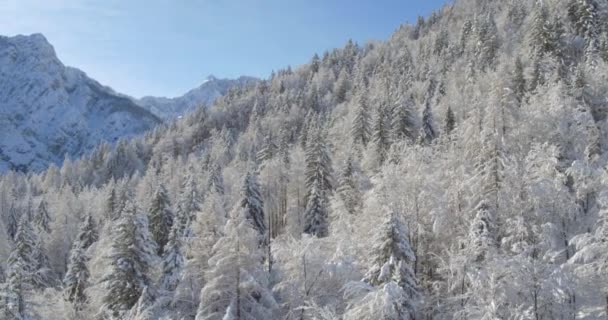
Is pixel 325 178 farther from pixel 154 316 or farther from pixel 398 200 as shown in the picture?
pixel 154 316

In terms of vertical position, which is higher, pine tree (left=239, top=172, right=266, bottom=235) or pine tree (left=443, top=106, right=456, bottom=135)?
pine tree (left=443, top=106, right=456, bottom=135)

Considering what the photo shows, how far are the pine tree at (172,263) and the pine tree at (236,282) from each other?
6.17m

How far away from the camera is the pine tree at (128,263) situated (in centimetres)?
3300

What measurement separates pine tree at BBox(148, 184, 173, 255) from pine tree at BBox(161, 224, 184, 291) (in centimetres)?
1019

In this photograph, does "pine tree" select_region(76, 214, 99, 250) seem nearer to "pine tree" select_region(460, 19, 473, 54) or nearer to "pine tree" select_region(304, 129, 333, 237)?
"pine tree" select_region(304, 129, 333, 237)

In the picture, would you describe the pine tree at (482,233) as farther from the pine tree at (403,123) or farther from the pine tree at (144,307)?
the pine tree at (403,123)

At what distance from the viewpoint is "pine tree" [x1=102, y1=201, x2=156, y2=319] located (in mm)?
33000

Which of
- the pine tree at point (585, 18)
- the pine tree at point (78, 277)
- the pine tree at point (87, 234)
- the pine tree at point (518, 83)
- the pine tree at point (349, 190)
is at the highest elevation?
the pine tree at point (585, 18)

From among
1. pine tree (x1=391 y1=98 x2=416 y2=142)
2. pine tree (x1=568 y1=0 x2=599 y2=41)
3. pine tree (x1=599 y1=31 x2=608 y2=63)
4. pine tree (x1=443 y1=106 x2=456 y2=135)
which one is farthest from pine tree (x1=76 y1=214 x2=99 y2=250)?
pine tree (x1=568 y1=0 x2=599 y2=41)

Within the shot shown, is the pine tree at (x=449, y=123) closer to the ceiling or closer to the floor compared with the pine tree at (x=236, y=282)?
closer to the ceiling

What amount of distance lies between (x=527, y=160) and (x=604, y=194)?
30.5 feet

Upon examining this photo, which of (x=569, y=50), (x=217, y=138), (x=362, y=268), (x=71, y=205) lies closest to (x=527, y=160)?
(x=362, y=268)

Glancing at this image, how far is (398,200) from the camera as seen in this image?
3712cm

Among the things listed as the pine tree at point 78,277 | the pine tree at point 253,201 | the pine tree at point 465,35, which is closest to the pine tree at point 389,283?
the pine tree at point 253,201
